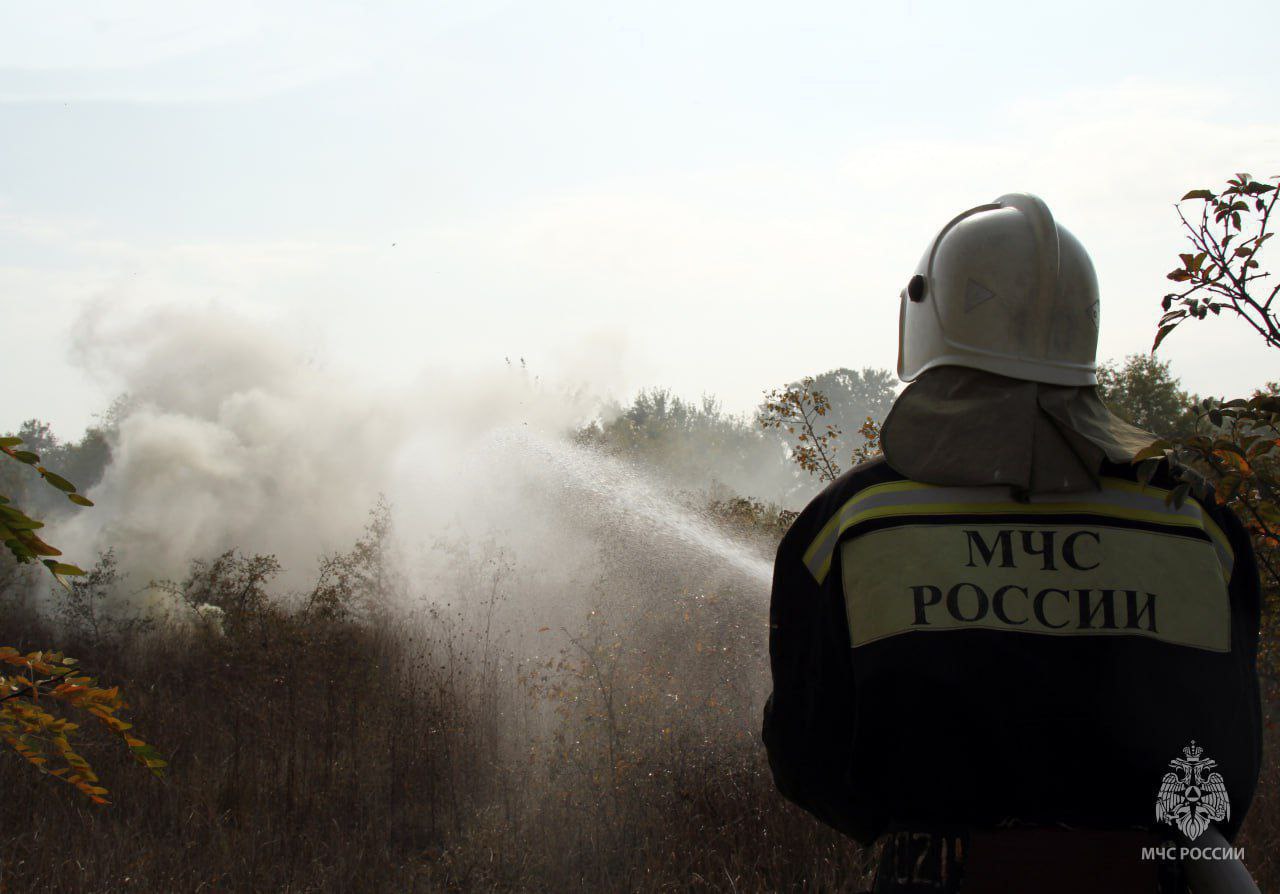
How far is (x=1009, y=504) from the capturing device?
6.09 feet

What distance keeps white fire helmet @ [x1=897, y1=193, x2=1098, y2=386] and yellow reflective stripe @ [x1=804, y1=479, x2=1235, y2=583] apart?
291 mm

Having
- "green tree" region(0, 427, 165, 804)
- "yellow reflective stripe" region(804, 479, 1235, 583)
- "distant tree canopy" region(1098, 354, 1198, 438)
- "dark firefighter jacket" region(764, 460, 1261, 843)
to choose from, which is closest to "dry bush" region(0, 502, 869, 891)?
"green tree" region(0, 427, 165, 804)

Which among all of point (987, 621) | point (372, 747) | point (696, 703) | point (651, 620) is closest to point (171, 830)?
point (372, 747)

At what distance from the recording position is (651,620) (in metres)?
8.66

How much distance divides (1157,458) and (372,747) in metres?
5.61

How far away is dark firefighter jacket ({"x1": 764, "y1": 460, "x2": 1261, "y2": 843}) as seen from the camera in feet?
5.75

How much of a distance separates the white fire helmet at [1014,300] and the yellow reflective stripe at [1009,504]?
29 centimetres

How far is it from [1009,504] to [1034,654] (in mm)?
279

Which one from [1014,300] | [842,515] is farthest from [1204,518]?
[842,515]

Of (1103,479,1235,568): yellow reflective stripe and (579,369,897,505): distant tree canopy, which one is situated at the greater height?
(579,369,897,505): distant tree canopy

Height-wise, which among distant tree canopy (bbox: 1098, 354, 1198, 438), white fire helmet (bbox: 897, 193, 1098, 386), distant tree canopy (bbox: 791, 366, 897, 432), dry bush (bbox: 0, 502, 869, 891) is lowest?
dry bush (bbox: 0, 502, 869, 891)

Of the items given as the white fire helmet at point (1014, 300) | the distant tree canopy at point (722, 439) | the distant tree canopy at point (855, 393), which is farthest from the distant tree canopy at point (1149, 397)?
the distant tree canopy at point (855, 393)

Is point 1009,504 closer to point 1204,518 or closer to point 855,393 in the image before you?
point 1204,518

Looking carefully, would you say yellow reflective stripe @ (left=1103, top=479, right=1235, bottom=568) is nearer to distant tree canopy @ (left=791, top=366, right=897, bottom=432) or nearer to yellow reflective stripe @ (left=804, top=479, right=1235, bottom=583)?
yellow reflective stripe @ (left=804, top=479, right=1235, bottom=583)
